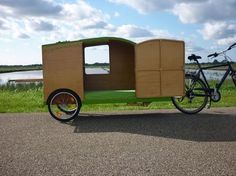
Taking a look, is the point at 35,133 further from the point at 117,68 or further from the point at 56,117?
the point at 117,68

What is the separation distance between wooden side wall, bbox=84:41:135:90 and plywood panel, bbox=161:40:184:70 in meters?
1.83

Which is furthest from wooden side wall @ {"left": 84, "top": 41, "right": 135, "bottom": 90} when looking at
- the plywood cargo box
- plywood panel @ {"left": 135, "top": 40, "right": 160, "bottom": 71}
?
plywood panel @ {"left": 135, "top": 40, "right": 160, "bottom": 71}

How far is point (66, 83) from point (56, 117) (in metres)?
0.88

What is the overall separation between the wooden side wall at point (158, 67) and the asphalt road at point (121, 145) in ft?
2.13

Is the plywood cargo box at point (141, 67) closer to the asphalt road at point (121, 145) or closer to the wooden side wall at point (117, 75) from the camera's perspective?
the asphalt road at point (121, 145)

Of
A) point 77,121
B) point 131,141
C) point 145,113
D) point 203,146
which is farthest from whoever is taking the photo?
point 145,113

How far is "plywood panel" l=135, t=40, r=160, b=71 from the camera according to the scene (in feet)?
32.9

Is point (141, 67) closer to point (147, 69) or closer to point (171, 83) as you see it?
point (147, 69)

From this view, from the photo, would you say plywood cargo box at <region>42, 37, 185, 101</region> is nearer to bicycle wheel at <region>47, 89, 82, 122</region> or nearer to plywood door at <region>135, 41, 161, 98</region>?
plywood door at <region>135, 41, 161, 98</region>

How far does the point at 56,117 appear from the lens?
9789mm

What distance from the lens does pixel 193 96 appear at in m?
10.8

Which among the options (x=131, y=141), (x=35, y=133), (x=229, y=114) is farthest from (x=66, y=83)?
(x=229, y=114)

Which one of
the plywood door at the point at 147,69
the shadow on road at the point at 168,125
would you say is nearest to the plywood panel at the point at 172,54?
the plywood door at the point at 147,69

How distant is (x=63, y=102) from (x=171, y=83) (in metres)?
2.73
